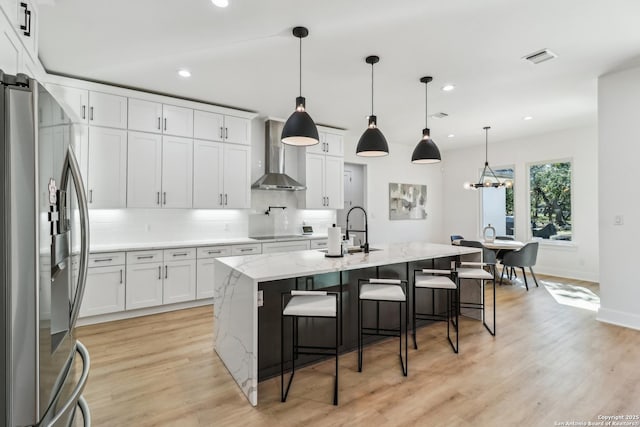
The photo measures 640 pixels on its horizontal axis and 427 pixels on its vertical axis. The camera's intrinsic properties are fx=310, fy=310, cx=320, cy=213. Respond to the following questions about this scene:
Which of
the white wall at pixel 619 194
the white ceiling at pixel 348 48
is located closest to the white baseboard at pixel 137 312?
the white ceiling at pixel 348 48

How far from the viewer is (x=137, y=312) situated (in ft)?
12.8

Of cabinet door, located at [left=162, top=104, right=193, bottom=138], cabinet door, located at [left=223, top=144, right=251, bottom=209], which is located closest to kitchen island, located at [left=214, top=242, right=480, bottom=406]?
cabinet door, located at [left=223, top=144, right=251, bottom=209]

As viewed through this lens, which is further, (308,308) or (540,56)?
(540,56)

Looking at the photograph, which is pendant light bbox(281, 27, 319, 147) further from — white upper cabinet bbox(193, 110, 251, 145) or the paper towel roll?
white upper cabinet bbox(193, 110, 251, 145)

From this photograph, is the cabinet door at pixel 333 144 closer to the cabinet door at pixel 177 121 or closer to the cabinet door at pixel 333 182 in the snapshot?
the cabinet door at pixel 333 182

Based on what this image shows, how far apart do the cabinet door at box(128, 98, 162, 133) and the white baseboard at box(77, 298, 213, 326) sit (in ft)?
7.55

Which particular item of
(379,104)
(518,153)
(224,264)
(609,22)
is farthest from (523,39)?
(518,153)

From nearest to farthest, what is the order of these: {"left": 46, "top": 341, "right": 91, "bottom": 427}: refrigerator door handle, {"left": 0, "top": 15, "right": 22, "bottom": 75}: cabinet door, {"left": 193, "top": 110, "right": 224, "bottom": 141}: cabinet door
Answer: {"left": 46, "top": 341, "right": 91, "bottom": 427}: refrigerator door handle
{"left": 0, "top": 15, "right": 22, "bottom": 75}: cabinet door
{"left": 193, "top": 110, "right": 224, "bottom": 141}: cabinet door

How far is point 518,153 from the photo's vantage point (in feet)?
22.3

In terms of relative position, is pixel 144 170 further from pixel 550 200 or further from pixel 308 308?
pixel 550 200

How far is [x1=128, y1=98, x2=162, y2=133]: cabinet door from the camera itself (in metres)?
3.93

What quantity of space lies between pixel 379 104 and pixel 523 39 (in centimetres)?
201

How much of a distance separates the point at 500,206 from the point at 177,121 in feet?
22.7

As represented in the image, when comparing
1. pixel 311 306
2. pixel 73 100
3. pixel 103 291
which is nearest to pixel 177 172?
pixel 73 100
